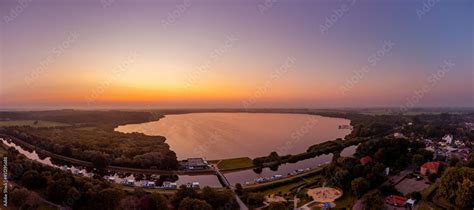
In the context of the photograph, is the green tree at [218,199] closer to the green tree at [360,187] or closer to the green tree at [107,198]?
the green tree at [107,198]

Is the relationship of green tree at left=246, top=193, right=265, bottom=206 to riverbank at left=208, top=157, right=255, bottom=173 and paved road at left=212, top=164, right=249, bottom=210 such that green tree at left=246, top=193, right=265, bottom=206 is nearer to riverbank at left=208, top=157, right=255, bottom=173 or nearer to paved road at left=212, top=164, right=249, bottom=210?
paved road at left=212, top=164, right=249, bottom=210

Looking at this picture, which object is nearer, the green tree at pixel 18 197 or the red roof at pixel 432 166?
the green tree at pixel 18 197

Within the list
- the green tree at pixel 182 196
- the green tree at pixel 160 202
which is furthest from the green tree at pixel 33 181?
the green tree at pixel 182 196

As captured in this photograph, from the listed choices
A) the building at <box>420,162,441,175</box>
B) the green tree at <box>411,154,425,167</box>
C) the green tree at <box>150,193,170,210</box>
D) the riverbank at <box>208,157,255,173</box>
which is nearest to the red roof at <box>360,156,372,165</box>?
the green tree at <box>411,154,425,167</box>

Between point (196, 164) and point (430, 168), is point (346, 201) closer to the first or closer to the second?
point (430, 168)

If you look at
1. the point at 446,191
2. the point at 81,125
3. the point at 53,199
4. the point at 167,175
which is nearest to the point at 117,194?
the point at 53,199

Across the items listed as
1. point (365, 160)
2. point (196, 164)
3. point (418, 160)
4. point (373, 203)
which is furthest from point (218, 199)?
point (418, 160)
